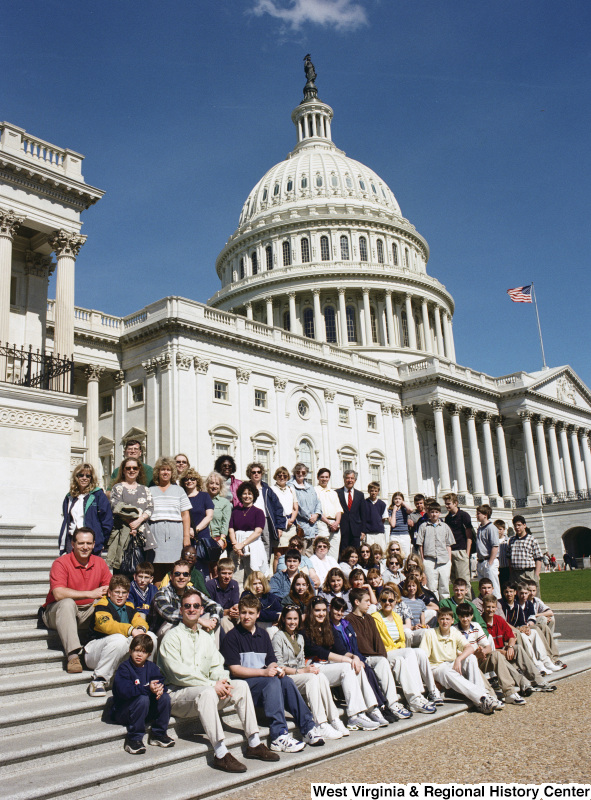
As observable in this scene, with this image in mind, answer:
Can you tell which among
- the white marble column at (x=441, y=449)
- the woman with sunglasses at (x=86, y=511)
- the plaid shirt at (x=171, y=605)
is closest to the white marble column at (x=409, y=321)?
the white marble column at (x=441, y=449)

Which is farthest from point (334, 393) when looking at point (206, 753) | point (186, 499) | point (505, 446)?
point (206, 753)

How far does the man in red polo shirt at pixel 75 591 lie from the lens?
28.4 ft

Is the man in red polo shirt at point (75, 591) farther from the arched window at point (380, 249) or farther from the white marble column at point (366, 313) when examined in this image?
the arched window at point (380, 249)

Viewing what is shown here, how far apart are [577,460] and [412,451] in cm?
2365

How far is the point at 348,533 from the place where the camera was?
1496cm

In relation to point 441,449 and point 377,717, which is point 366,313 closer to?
point 441,449

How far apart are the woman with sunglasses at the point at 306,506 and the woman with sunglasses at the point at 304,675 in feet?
15.4

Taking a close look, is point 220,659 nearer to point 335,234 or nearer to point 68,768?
point 68,768

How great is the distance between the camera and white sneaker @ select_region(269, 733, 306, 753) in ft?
26.3

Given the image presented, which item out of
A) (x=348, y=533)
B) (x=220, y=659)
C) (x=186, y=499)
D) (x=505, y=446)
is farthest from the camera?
(x=505, y=446)

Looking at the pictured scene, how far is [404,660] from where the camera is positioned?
1008 cm

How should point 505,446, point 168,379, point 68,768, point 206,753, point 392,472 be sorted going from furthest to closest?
1. point 505,446
2. point 392,472
3. point 168,379
4. point 206,753
5. point 68,768

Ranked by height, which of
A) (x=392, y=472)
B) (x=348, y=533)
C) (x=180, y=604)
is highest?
(x=392, y=472)

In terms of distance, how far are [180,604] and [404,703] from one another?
12.6 feet
